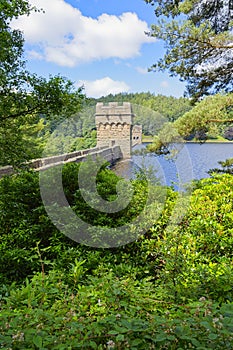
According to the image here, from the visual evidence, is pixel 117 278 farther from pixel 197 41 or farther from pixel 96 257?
pixel 197 41

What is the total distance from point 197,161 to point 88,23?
4.15 m

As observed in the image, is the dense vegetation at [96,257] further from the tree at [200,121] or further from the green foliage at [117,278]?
the tree at [200,121]

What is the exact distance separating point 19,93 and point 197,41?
3.71m

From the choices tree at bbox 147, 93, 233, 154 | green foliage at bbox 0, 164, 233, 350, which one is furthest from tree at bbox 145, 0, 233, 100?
green foliage at bbox 0, 164, 233, 350

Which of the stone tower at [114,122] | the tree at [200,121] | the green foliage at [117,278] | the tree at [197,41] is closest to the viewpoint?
the green foliage at [117,278]

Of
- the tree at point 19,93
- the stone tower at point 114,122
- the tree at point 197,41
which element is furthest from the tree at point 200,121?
the tree at point 19,93

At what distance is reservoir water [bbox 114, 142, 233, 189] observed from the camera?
12.5ft

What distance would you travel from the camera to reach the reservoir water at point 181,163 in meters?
3.81

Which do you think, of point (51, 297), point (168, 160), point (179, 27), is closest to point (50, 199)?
point (51, 297)

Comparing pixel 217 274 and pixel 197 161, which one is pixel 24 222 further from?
pixel 197 161

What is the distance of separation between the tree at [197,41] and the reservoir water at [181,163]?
4.79 feet

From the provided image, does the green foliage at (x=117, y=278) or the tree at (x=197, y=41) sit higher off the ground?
the tree at (x=197, y=41)

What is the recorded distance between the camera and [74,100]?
3.98m

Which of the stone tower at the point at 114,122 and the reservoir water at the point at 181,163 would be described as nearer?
the reservoir water at the point at 181,163
